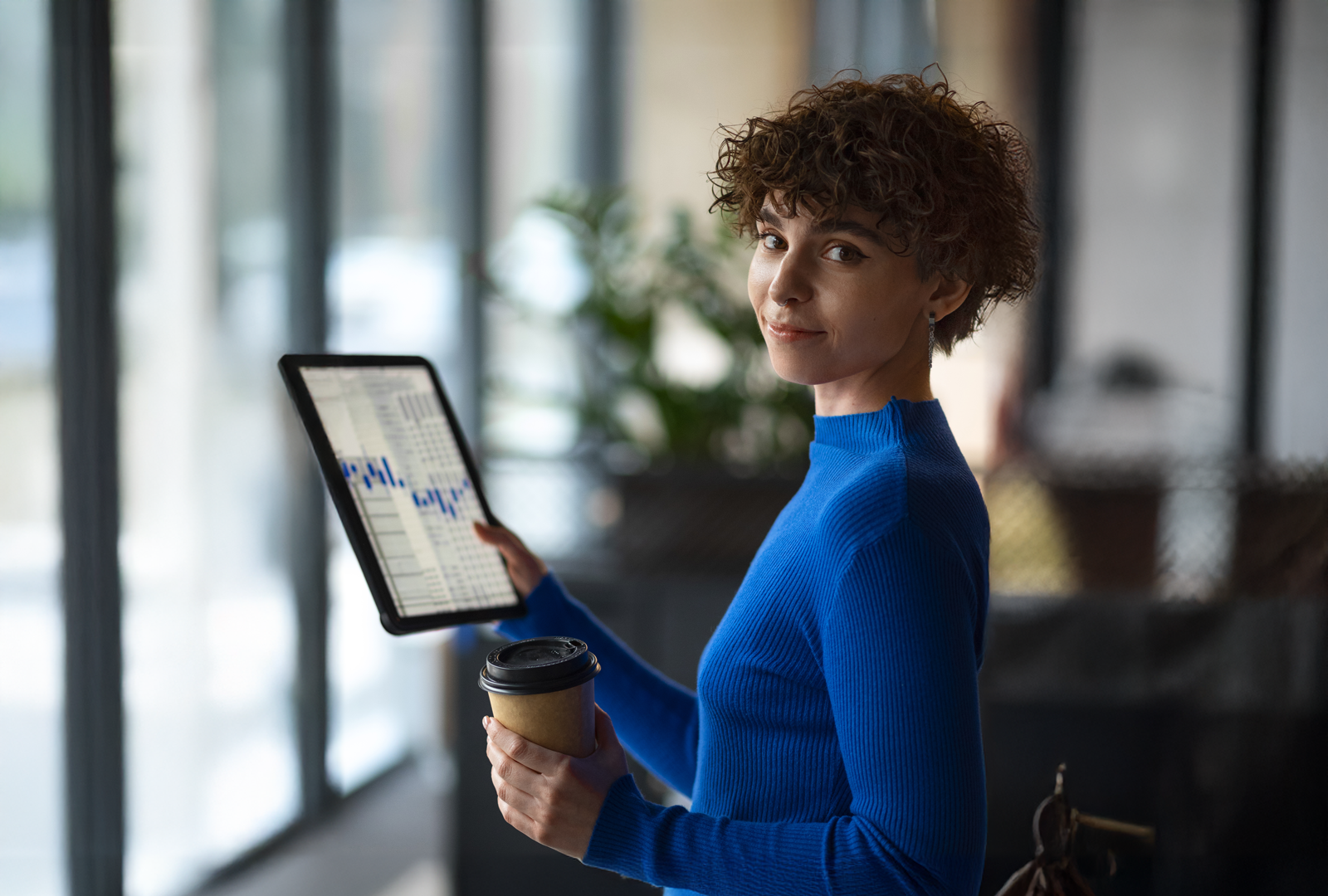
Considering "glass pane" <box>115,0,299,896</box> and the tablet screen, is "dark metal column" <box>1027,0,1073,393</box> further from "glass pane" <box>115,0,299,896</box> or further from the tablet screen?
the tablet screen

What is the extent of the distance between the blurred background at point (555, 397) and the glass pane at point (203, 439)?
11mm

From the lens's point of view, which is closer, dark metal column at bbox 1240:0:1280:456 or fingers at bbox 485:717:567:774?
fingers at bbox 485:717:567:774

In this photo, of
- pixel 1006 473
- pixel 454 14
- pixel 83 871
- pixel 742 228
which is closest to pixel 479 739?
pixel 83 871

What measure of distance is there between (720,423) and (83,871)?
167 centimetres

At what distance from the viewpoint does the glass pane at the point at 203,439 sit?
2.69 m

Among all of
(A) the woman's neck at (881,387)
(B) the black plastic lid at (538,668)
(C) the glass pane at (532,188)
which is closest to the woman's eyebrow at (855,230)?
(A) the woman's neck at (881,387)

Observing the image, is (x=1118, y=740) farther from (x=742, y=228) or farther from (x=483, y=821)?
(x=742, y=228)

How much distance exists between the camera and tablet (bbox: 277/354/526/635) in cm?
Result: 106

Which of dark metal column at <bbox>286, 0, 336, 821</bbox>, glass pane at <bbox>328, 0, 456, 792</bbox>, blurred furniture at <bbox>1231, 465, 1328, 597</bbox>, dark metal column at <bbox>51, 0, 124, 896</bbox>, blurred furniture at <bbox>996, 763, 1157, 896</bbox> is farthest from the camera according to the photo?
glass pane at <bbox>328, 0, 456, 792</bbox>

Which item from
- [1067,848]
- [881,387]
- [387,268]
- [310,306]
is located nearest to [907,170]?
[881,387]

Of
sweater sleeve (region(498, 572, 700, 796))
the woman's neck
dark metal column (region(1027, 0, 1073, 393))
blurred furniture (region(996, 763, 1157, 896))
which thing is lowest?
blurred furniture (region(996, 763, 1157, 896))

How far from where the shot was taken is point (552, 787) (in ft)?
2.65

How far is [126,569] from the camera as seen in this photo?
8.61 feet

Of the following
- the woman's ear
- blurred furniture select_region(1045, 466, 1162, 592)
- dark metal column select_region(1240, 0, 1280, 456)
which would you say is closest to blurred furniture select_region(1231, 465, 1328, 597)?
blurred furniture select_region(1045, 466, 1162, 592)
